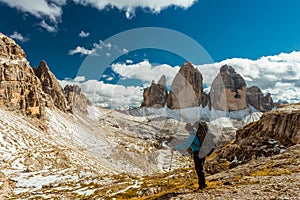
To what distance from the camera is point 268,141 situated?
188ft

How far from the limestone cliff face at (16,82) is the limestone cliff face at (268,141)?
15206 centimetres

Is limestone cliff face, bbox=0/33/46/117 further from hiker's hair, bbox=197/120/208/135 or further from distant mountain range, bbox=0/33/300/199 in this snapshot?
hiker's hair, bbox=197/120/208/135

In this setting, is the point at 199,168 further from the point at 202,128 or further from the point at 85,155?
the point at 85,155

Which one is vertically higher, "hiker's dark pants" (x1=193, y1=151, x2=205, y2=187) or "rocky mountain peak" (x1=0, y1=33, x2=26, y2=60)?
"rocky mountain peak" (x1=0, y1=33, x2=26, y2=60)

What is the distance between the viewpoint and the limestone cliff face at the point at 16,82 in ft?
534

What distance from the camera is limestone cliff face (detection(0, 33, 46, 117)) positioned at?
162875mm

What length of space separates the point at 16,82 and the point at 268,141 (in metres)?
171

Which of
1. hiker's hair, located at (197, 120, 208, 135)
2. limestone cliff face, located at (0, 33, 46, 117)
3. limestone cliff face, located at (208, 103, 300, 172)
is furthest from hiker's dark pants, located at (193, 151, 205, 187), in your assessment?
limestone cliff face, located at (0, 33, 46, 117)

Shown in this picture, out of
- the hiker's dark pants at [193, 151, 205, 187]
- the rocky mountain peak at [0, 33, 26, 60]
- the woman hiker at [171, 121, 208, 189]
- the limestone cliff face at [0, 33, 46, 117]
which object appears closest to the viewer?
the woman hiker at [171, 121, 208, 189]

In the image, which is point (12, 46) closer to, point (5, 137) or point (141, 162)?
point (5, 137)

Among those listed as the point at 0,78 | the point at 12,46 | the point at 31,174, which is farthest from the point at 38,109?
the point at 31,174

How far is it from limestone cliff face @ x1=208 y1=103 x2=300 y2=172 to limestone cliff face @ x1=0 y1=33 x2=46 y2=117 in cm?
15206

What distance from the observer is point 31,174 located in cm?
8012

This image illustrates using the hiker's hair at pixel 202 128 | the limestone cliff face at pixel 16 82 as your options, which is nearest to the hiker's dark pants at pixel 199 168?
the hiker's hair at pixel 202 128
